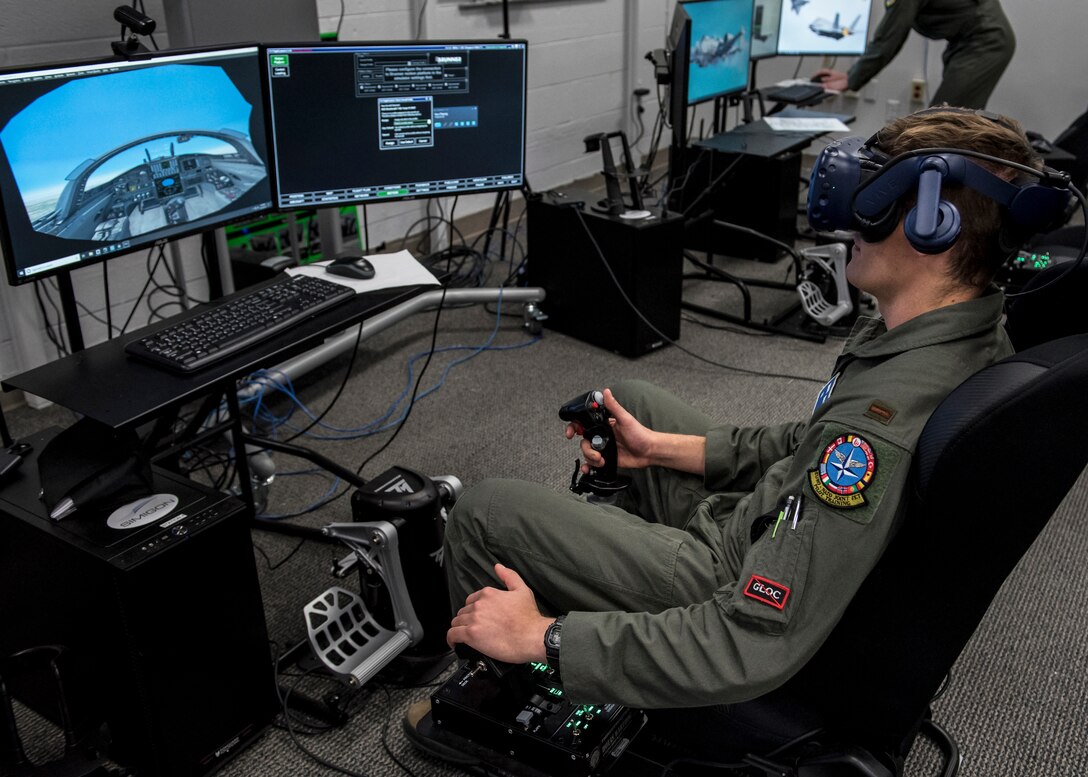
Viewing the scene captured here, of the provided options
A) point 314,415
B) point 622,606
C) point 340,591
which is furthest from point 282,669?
point 314,415

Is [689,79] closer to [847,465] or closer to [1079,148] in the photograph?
[1079,148]

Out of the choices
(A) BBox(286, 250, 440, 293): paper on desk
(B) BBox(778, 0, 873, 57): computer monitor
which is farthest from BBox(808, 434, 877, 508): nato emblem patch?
(B) BBox(778, 0, 873, 57): computer monitor

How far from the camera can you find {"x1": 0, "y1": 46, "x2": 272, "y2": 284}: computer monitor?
1.50 m

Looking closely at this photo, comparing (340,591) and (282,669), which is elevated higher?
(340,591)

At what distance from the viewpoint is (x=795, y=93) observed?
4.17 m

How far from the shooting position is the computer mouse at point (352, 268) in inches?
77.0

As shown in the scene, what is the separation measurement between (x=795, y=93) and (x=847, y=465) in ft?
11.6

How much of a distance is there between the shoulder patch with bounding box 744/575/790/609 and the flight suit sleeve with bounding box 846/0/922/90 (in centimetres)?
351

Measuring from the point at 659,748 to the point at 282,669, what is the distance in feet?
2.55

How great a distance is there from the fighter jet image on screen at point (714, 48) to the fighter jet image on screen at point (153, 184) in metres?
2.07

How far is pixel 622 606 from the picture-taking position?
4.07ft

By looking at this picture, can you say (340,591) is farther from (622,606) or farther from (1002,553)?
(1002,553)

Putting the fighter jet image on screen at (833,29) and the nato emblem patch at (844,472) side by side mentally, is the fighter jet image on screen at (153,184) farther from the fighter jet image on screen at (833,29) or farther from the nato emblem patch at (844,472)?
the fighter jet image on screen at (833,29)

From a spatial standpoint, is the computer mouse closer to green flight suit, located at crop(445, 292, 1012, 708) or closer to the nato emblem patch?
green flight suit, located at crop(445, 292, 1012, 708)
